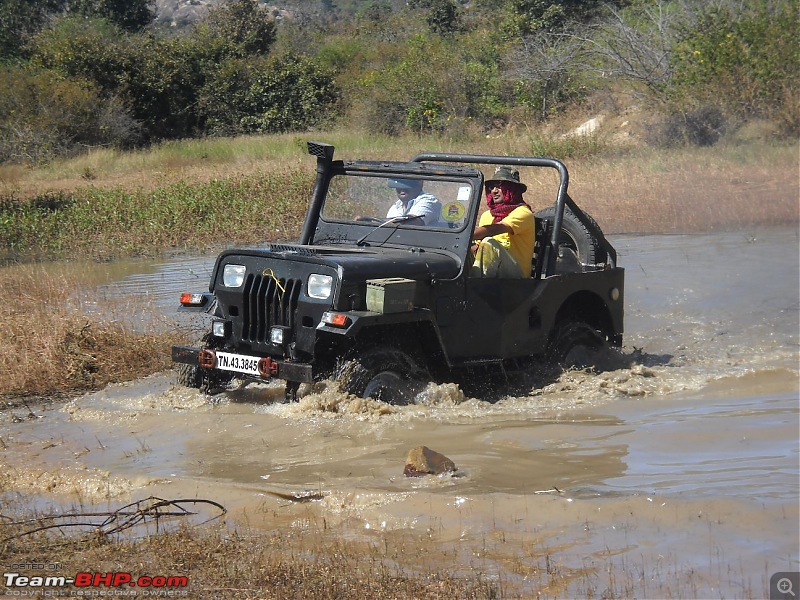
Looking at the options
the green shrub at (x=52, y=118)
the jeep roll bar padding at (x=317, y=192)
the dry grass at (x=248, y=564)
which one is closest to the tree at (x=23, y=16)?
the green shrub at (x=52, y=118)

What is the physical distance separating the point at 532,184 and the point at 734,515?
12921mm

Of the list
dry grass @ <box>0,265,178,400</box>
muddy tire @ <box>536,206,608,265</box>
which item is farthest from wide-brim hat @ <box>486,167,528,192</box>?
dry grass @ <box>0,265,178,400</box>

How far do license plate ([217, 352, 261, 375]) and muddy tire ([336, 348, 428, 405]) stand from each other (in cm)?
53

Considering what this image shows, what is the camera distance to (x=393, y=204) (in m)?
7.69

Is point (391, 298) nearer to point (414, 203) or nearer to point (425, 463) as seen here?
point (425, 463)

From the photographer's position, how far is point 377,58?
3628 centimetres

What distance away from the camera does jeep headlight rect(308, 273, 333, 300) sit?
646 cm

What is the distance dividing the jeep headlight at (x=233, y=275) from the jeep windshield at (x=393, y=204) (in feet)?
3.38

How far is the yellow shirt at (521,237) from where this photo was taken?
7566 mm

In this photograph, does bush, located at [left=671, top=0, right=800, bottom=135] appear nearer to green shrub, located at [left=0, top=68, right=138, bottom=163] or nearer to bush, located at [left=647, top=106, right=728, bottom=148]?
bush, located at [left=647, top=106, right=728, bottom=148]

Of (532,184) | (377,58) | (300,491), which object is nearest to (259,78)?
(377,58)

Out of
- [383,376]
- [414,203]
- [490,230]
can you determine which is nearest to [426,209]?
[414,203]

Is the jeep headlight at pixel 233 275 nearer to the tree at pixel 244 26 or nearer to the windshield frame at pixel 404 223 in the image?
the windshield frame at pixel 404 223

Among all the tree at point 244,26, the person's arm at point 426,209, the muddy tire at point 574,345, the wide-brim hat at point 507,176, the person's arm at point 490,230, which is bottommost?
→ the muddy tire at point 574,345
